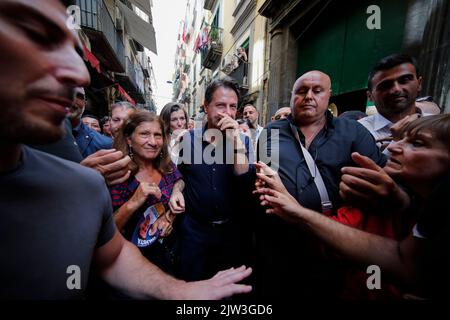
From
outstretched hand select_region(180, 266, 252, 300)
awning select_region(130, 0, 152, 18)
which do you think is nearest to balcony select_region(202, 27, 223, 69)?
awning select_region(130, 0, 152, 18)

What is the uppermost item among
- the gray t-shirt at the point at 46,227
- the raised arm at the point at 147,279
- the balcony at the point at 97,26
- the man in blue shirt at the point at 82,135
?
the balcony at the point at 97,26

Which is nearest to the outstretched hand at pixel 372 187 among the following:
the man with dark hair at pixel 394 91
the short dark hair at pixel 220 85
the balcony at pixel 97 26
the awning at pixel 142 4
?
the man with dark hair at pixel 394 91

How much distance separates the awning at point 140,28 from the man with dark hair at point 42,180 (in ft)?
42.9

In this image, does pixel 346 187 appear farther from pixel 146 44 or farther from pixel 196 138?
pixel 146 44

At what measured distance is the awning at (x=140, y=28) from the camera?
11.1 metres

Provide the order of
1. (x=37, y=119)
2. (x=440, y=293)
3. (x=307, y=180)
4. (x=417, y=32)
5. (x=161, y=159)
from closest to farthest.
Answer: (x=37, y=119) → (x=440, y=293) → (x=307, y=180) → (x=161, y=159) → (x=417, y=32)

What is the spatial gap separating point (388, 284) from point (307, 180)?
0.80 metres

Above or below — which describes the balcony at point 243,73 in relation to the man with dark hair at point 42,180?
above

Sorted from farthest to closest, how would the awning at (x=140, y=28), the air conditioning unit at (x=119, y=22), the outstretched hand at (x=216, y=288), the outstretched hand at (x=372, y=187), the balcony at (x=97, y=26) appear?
the air conditioning unit at (x=119, y=22) < the awning at (x=140, y=28) < the balcony at (x=97, y=26) < the outstretched hand at (x=372, y=187) < the outstretched hand at (x=216, y=288)

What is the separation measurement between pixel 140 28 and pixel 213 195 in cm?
1340

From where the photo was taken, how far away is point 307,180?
1.70 meters

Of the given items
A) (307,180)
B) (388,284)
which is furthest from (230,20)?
(388,284)

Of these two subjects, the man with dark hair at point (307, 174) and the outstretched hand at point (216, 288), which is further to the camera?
the man with dark hair at point (307, 174)

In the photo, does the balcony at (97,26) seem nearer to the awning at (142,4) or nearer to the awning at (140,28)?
the awning at (142,4)
